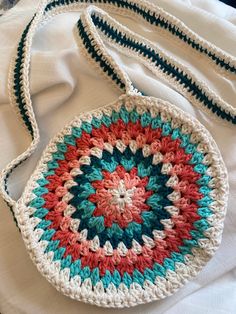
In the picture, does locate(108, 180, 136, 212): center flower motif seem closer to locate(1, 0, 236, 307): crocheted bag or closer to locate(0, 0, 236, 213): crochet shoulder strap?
locate(1, 0, 236, 307): crocheted bag

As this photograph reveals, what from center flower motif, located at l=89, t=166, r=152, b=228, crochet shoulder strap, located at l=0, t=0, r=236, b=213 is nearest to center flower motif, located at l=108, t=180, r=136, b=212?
center flower motif, located at l=89, t=166, r=152, b=228

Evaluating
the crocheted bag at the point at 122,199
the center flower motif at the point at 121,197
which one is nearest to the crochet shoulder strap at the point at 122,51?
the crocheted bag at the point at 122,199

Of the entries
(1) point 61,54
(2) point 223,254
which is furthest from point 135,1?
(2) point 223,254

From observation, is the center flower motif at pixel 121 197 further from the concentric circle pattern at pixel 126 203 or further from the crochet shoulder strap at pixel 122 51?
the crochet shoulder strap at pixel 122 51

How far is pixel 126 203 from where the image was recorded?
0.54 meters

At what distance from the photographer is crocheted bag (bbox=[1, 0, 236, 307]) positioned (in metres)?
0.52

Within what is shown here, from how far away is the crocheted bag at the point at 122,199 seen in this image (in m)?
0.52

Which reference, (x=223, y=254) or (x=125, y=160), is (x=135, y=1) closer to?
(x=125, y=160)

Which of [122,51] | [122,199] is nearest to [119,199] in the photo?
[122,199]

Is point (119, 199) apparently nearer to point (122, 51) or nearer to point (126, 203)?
point (126, 203)

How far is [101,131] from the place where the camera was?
564 millimetres

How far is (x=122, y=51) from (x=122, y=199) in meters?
0.21

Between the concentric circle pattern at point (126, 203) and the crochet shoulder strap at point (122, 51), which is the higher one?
the crochet shoulder strap at point (122, 51)

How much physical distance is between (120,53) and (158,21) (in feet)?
0.26
